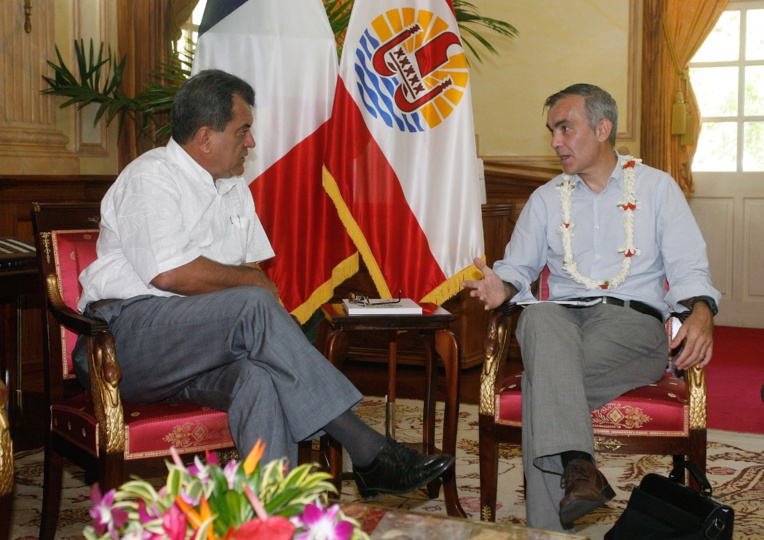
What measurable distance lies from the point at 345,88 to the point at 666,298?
1512 millimetres

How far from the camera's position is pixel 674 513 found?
215cm

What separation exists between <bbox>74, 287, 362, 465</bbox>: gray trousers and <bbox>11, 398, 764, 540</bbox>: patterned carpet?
2.16 ft

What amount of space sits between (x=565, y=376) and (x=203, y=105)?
1303 mm

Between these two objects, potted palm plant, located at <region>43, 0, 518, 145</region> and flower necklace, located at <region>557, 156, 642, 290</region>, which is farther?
potted palm plant, located at <region>43, 0, 518, 145</region>

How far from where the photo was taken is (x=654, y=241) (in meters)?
2.84

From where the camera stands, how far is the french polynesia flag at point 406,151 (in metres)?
3.51

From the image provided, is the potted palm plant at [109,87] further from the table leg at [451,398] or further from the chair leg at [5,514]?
the chair leg at [5,514]

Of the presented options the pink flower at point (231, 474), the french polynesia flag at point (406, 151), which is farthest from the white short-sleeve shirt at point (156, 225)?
the pink flower at point (231, 474)

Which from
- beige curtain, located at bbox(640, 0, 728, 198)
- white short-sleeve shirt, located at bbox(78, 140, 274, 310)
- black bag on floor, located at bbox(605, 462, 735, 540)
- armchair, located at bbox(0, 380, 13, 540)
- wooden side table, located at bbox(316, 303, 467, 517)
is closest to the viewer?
armchair, located at bbox(0, 380, 13, 540)

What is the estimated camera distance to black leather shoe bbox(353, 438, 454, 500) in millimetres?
2273

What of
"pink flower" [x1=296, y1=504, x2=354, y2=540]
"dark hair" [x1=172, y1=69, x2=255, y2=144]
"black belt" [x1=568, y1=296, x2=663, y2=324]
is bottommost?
"pink flower" [x1=296, y1=504, x2=354, y2=540]

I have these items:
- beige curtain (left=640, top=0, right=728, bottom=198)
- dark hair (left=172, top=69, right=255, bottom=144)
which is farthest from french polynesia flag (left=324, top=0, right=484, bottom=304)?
beige curtain (left=640, top=0, right=728, bottom=198)

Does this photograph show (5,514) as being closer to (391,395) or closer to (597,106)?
(391,395)

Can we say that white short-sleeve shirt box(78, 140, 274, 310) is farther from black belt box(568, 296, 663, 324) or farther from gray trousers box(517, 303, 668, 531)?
black belt box(568, 296, 663, 324)
